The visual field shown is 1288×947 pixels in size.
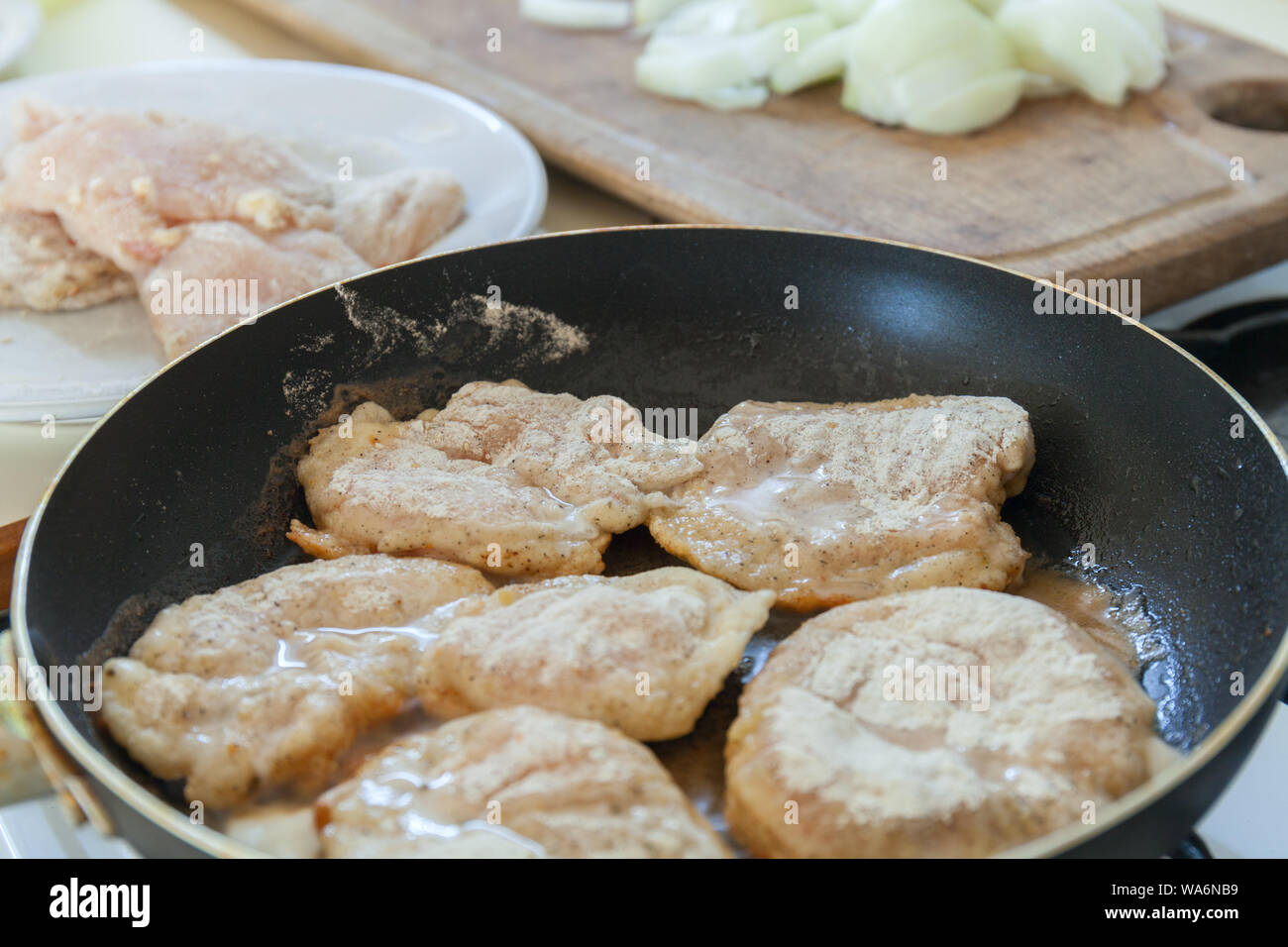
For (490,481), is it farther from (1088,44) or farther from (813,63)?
(1088,44)

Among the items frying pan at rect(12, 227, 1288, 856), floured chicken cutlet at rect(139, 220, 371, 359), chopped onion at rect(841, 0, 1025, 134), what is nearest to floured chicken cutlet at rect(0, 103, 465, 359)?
floured chicken cutlet at rect(139, 220, 371, 359)

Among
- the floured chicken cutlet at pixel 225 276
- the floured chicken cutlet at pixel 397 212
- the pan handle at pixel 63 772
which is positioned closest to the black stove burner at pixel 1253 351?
the floured chicken cutlet at pixel 397 212

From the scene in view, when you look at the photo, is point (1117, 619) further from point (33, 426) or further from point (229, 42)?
point (229, 42)

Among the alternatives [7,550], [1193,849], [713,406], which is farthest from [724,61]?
[1193,849]

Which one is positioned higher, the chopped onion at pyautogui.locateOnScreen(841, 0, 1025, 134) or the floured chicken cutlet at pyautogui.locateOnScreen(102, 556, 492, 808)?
the chopped onion at pyautogui.locateOnScreen(841, 0, 1025, 134)

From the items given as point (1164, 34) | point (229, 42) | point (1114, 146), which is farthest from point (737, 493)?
point (229, 42)

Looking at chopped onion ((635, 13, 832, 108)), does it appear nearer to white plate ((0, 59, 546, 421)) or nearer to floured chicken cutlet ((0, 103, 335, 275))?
white plate ((0, 59, 546, 421))

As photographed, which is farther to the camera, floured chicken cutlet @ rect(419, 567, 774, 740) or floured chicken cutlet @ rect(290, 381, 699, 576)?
floured chicken cutlet @ rect(290, 381, 699, 576)
